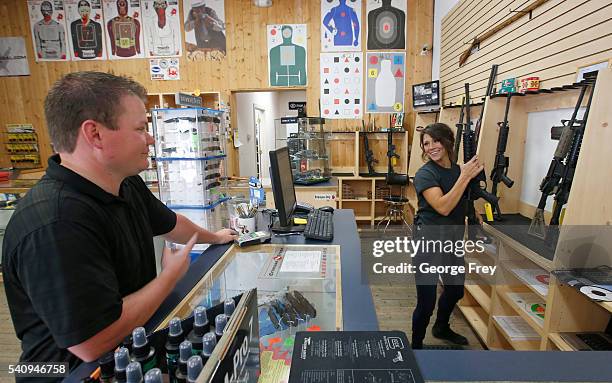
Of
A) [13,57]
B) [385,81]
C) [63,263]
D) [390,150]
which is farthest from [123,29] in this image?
[63,263]

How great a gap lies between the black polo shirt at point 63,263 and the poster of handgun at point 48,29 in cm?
650

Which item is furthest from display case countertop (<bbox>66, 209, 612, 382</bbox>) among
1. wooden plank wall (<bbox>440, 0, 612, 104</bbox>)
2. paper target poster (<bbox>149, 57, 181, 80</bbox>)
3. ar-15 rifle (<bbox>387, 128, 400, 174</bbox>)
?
paper target poster (<bbox>149, 57, 181, 80</bbox>)

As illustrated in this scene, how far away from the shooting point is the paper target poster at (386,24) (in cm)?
543

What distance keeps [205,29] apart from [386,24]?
10.0ft

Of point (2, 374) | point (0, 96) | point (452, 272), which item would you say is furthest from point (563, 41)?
point (0, 96)

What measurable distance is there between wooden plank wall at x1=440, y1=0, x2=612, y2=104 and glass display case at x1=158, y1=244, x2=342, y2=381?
2.07 m

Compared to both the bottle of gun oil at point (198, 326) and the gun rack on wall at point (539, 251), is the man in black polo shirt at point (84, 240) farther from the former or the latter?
the gun rack on wall at point (539, 251)

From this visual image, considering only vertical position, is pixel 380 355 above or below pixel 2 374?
A: above

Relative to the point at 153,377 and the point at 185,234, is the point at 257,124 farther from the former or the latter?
the point at 153,377

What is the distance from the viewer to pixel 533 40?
273 centimetres

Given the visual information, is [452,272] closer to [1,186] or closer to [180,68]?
[1,186]

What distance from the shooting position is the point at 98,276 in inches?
34.5

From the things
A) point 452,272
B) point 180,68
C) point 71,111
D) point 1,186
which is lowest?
point 452,272

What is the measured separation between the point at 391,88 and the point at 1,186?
5644mm
